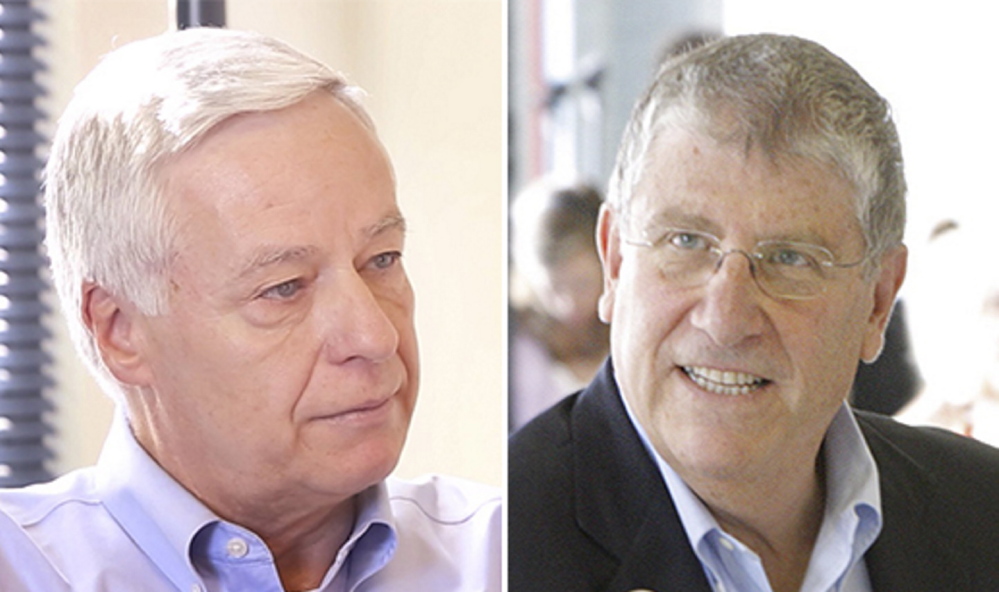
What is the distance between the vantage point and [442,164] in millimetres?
1650

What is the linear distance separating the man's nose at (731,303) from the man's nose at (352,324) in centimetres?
30

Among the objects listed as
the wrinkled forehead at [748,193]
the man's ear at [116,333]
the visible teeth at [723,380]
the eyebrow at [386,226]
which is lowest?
the man's ear at [116,333]

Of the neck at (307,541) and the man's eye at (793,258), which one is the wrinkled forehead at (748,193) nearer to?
the man's eye at (793,258)

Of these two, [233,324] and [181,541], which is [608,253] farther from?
[181,541]

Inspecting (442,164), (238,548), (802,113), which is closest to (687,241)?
(802,113)

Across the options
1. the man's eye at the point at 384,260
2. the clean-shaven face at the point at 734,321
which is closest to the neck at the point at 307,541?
the man's eye at the point at 384,260

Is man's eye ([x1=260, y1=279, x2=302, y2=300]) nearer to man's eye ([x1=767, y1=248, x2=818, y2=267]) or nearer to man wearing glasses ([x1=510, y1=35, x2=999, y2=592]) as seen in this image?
man wearing glasses ([x1=510, y1=35, x2=999, y2=592])

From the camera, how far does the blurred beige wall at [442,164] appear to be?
161 centimetres

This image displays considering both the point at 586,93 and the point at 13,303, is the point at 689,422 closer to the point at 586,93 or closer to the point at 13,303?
the point at 586,93

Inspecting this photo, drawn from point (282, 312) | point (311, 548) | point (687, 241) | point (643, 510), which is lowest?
point (311, 548)

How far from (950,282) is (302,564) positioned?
2.12ft

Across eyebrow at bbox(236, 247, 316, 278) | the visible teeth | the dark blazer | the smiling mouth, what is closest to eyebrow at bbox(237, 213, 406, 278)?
eyebrow at bbox(236, 247, 316, 278)

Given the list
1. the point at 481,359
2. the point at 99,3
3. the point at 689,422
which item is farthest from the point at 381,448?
the point at 99,3

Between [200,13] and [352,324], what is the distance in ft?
2.57
